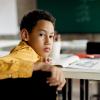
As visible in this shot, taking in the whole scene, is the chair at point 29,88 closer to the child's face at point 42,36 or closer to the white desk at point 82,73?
the child's face at point 42,36

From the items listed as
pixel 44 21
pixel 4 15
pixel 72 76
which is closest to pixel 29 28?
pixel 44 21

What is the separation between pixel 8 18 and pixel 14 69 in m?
3.58

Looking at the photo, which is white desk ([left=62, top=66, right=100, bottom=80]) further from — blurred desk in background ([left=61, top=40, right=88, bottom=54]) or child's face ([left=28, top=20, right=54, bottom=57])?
blurred desk in background ([left=61, top=40, right=88, bottom=54])

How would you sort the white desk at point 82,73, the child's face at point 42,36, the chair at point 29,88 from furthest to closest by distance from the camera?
the white desk at point 82,73 < the child's face at point 42,36 < the chair at point 29,88

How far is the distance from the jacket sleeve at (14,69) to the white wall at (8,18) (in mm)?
3438

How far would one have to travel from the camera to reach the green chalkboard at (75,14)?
429cm

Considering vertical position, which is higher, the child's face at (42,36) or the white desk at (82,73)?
the child's face at (42,36)

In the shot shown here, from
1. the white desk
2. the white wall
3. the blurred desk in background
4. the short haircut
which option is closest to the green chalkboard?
the blurred desk in background

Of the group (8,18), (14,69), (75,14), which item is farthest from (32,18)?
(75,14)

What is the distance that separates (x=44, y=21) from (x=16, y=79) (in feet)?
1.85

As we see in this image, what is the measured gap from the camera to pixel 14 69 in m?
0.74

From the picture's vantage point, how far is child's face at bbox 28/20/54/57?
123 cm

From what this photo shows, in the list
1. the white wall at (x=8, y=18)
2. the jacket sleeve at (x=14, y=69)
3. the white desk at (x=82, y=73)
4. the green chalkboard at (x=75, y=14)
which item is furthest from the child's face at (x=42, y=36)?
the green chalkboard at (x=75, y=14)

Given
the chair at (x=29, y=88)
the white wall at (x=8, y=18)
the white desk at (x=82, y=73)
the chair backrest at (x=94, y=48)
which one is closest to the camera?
the chair at (x=29, y=88)
